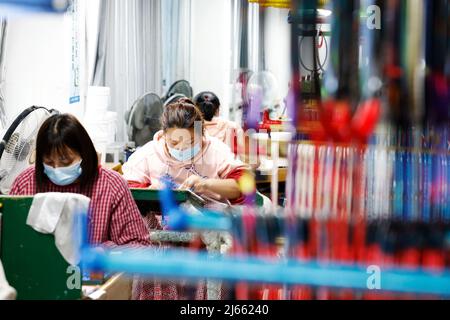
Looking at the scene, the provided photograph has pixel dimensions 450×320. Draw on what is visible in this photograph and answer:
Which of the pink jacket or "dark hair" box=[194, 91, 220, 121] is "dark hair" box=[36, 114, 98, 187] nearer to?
the pink jacket

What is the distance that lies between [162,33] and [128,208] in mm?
4717

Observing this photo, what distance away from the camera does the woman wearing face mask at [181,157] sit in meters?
3.32

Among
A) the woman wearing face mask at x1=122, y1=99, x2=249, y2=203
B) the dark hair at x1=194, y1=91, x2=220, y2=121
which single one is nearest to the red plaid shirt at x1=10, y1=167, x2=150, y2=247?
the woman wearing face mask at x1=122, y1=99, x2=249, y2=203

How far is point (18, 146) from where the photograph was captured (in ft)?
9.18

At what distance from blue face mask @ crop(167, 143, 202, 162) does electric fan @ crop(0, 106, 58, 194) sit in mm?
686

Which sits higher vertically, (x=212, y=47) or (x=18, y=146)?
(x=212, y=47)

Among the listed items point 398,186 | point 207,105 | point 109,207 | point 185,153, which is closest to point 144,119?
point 207,105

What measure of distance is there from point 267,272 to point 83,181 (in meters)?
1.69

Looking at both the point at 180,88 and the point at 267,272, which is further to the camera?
the point at 180,88

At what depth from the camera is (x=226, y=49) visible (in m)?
8.16

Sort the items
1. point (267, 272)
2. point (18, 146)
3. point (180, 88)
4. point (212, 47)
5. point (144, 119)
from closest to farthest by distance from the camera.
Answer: point (267, 272)
point (18, 146)
point (144, 119)
point (180, 88)
point (212, 47)

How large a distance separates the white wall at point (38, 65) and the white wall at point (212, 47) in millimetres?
3560

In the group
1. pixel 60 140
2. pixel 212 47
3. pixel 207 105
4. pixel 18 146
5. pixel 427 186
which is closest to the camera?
pixel 427 186

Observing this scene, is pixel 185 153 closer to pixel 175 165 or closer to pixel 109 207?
pixel 175 165
